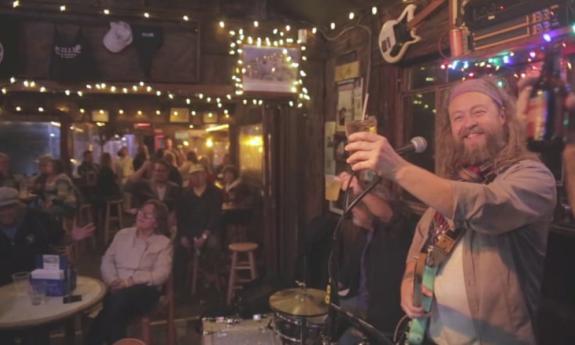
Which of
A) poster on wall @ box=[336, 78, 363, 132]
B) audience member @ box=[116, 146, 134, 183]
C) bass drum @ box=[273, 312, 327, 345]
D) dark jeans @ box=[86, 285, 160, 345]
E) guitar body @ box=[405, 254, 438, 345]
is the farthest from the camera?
audience member @ box=[116, 146, 134, 183]

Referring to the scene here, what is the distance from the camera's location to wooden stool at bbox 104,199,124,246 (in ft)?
22.4

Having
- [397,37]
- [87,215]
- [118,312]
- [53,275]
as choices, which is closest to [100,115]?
[87,215]

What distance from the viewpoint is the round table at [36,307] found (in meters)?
2.34

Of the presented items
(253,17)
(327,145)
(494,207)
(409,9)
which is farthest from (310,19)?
(494,207)

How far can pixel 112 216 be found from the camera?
736 cm

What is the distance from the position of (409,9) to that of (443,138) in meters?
1.70

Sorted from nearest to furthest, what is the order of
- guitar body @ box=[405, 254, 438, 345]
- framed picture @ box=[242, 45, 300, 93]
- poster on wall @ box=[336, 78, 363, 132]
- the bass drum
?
guitar body @ box=[405, 254, 438, 345] → the bass drum → poster on wall @ box=[336, 78, 363, 132] → framed picture @ box=[242, 45, 300, 93]

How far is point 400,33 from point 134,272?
2454 millimetres

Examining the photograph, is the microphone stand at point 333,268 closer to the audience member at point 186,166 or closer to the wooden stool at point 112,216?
the wooden stool at point 112,216

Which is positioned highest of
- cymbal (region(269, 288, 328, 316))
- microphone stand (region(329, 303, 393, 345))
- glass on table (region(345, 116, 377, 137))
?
glass on table (region(345, 116, 377, 137))

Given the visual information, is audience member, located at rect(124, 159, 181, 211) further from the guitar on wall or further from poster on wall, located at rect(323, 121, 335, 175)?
the guitar on wall

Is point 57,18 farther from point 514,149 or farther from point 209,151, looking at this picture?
point 209,151

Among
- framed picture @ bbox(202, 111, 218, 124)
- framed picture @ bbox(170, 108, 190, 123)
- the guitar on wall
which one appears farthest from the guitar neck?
framed picture @ bbox(170, 108, 190, 123)

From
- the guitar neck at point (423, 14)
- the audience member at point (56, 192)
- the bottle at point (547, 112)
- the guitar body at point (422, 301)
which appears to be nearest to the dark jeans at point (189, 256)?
the audience member at point (56, 192)
